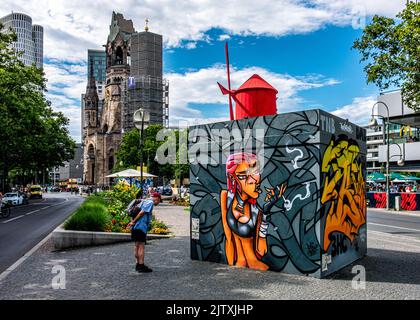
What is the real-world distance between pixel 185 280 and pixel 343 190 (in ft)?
12.7

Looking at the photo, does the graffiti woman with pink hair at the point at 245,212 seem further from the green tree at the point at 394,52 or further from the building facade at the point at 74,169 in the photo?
the building facade at the point at 74,169

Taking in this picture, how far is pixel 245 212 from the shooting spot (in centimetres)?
852

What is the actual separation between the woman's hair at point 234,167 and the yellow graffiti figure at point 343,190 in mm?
1725

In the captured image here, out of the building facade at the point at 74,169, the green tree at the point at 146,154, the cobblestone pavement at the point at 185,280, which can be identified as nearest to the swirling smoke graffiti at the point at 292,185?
the cobblestone pavement at the point at 185,280

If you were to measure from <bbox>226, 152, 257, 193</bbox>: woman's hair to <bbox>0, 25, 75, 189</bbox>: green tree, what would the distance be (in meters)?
23.1

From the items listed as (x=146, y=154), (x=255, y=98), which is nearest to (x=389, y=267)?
(x=255, y=98)

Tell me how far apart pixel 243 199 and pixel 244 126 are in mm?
1577

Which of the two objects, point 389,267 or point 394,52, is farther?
point 394,52

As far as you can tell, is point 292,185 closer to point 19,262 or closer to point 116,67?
point 19,262

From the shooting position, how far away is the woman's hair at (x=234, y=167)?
8.58 metres

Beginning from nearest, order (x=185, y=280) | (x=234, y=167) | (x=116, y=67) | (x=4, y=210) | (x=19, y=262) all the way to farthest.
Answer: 1. (x=185, y=280)
2. (x=234, y=167)
3. (x=19, y=262)
4. (x=4, y=210)
5. (x=116, y=67)

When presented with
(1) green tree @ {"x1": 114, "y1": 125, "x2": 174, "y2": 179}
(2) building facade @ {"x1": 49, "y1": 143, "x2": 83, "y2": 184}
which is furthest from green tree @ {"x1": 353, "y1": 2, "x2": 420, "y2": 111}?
(2) building facade @ {"x1": 49, "y1": 143, "x2": 83, "y2": 184}
